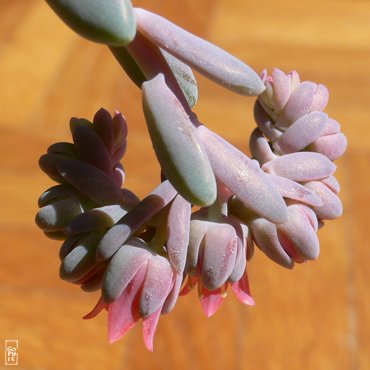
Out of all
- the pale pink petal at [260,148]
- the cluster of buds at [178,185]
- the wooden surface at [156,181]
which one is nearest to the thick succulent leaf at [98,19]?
the cluster of buds at [178,185]

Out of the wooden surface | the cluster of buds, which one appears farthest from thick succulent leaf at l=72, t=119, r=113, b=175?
the wooden surface

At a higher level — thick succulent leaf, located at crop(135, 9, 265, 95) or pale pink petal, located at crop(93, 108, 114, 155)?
thick succulent leaf, located at crop(135, 9, 265, 95)

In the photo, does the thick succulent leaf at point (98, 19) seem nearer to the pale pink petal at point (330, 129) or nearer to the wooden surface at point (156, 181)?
the pale pink petal at point (330, 129)

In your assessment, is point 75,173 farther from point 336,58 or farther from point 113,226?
point 336,58

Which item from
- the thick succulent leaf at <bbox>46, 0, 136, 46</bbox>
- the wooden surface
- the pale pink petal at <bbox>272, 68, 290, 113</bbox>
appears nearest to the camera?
the thick succulent leaf at <bbox>46, 0, 136, 46</bbox>

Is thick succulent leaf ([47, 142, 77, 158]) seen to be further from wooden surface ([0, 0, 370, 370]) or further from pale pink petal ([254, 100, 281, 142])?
wooden surface ([0, 0, 370, 370])
